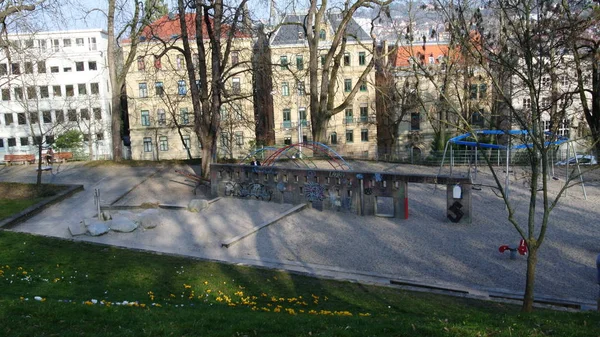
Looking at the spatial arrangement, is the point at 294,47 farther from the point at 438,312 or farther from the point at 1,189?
the point at 438,312

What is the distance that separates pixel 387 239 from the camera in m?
17.2

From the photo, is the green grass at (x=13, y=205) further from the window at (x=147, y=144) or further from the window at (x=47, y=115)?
the window at (x=147, y=144)

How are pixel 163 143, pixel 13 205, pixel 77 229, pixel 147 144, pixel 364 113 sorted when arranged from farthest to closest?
pixel 147 144 < pixel 163 143 < pixel 364 113 < pixel 13 205 < pixel 77 229

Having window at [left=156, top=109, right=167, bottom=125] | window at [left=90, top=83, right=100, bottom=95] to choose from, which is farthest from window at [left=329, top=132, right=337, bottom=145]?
window at [left=90, top=83, right=100, bottom=95]

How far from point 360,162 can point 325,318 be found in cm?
2497

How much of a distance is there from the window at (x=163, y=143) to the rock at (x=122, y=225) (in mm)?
41220

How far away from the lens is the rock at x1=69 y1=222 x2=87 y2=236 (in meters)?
17.6

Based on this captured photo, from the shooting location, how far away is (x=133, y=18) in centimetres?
3122

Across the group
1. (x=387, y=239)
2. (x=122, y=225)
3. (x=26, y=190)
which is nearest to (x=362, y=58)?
(x=26, y=190)

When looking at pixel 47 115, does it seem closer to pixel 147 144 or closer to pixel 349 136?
pixel 147 144

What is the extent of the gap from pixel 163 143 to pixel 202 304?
5073cm

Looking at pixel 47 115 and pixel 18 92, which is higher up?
pixel 18 92

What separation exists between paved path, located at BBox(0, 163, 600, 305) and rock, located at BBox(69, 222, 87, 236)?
0.25 metres

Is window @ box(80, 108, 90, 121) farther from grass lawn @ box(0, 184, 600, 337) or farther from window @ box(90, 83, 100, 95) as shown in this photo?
grass lawn @ box(0, 184, 600, 337)
